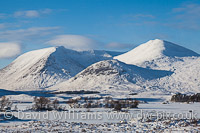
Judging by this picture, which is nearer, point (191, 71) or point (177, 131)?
point (177, 131)

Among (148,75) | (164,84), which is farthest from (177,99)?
(148,75)

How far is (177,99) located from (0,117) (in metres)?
75.5

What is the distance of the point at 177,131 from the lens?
90.2 ft

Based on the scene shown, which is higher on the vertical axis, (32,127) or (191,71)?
(191,71)

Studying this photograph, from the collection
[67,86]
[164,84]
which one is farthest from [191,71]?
[67,86]

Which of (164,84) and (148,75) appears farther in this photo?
(148,75)

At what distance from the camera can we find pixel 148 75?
646ft

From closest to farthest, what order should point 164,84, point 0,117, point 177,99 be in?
point 0,117 < point 177,99 < point 164,84

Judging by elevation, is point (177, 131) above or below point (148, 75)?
below

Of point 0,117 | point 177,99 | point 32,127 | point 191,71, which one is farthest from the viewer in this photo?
point 191,71

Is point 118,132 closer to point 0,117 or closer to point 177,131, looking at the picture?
point 177,131

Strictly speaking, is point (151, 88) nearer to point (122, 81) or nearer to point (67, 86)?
point (122, 81)

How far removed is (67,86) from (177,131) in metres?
168

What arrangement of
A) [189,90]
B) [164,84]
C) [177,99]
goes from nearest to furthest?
1. [177,99]
2. [189,90]
3. [164,84]
